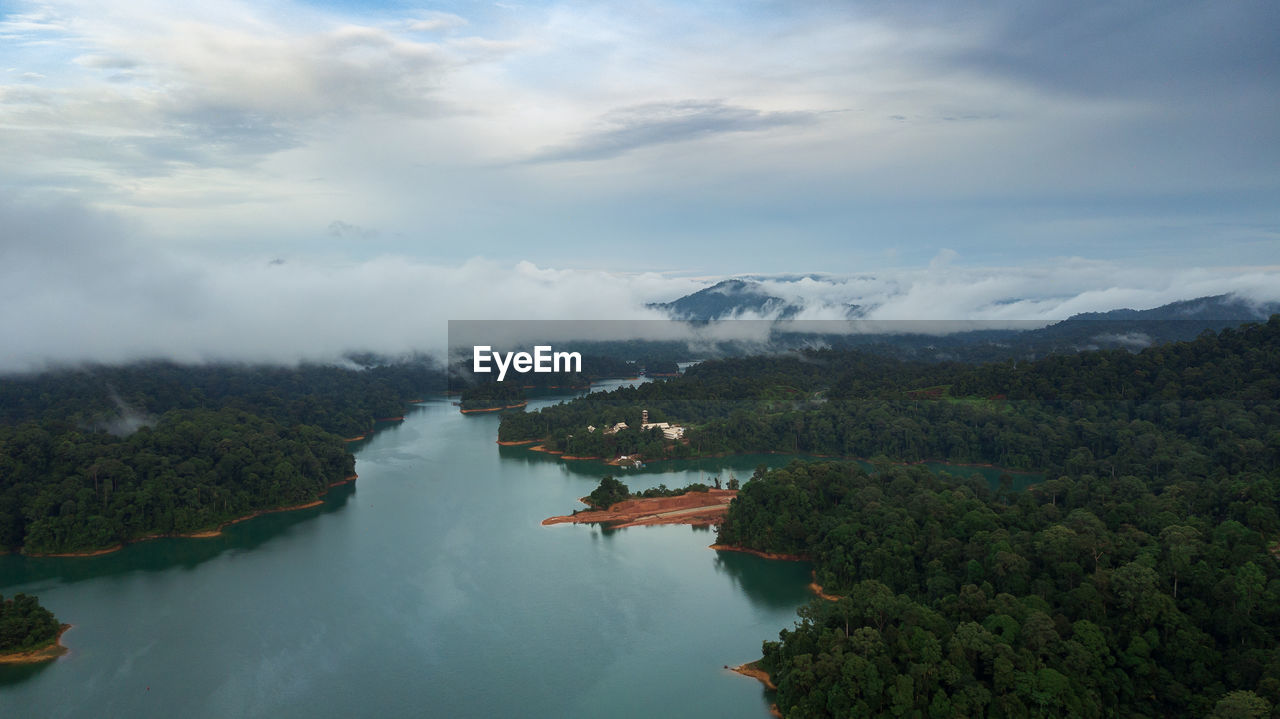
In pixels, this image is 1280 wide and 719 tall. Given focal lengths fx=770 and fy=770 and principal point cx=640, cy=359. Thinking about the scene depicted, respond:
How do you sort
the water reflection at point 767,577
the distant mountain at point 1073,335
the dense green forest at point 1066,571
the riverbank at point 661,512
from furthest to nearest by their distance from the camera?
the distant mountain at point 1073,335 → the riverbank at point 661,512 → the water reflection at point 767,577 → the dense green forest at point 1066,571

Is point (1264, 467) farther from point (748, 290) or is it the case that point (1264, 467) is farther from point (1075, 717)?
point (748, 290)

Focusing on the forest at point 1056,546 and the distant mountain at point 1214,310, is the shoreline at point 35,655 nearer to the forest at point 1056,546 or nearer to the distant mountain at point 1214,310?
the forest at point 1056,546

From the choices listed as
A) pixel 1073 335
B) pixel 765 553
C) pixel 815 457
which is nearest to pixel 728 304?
pixel 1073 335

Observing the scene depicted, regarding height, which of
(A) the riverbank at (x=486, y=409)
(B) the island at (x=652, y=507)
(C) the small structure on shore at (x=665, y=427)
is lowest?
(B) the island at (x=652, y=507)

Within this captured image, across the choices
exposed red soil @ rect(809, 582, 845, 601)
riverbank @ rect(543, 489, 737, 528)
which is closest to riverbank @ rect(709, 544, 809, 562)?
exposed red soil @ rect(809, 582, 845, 601)

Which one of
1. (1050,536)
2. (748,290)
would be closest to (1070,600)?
(1050,536)

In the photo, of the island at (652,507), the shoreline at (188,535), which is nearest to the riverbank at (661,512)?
the island at (652,507)

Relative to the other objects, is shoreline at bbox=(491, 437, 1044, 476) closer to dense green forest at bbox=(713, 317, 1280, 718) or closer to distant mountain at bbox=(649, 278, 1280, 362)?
dense green forest at bbox=(713, 317, 1280, 718)

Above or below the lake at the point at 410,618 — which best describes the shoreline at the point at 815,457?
above
